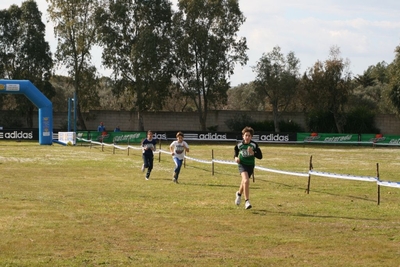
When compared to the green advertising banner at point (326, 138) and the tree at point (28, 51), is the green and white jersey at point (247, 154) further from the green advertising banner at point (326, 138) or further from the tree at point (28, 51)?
the tree at point (28, 51)

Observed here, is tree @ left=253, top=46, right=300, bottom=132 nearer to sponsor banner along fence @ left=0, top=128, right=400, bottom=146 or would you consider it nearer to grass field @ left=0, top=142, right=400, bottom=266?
sponsor banner along fence @ left=0, top=128, right=400, bottom=146

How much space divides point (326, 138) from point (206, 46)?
1511 centimetres

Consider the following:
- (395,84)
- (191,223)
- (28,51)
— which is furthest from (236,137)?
(191,223)

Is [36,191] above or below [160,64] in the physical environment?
below

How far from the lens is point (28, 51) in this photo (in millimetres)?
64312

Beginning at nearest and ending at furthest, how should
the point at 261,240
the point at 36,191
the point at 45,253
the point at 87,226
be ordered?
1. the point at 45,253
2. the point at 261,240
3. the point at 87,226
4. the point at 36,191

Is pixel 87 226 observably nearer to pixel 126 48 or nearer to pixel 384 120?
pixel 126 48

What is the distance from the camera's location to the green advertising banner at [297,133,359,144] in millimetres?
56109

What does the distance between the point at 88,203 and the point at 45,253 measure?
5.59 meters

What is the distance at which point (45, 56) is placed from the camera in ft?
213

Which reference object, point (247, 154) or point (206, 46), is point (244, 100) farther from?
point (247, 154)

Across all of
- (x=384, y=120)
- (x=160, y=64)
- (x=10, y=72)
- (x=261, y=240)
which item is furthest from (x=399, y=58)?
(x=261, y=240)

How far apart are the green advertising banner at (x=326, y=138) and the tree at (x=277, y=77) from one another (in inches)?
483

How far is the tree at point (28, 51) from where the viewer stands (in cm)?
6412
